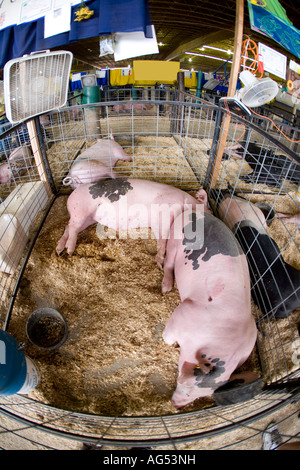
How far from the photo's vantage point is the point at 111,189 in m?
1.81

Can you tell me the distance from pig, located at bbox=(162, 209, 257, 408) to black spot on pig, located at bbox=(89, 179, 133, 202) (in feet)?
2.38

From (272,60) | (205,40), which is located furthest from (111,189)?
(205,40)

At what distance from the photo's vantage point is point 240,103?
5.53ft

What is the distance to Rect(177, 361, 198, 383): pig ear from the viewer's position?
1.09 m

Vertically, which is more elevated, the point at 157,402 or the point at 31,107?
the point at 31,107

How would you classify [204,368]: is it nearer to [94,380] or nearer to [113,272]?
[94,380]

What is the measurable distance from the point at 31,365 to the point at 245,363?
1.14 meters

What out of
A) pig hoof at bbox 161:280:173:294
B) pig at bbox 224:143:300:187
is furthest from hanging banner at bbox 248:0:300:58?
pig hoof at bbox 161:280:173:294

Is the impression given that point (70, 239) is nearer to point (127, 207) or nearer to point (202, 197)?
point (127, 207)

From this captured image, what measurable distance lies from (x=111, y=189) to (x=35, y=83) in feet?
2.75

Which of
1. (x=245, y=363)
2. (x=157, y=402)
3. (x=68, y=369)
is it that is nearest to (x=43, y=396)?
(x=68, y=369)

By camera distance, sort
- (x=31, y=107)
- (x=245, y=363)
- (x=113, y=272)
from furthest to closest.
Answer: (x=113, y=272) → (x=31, y=107) → (x=245, y=363)

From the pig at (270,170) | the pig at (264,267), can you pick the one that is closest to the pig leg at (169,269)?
the pig at (264,267)

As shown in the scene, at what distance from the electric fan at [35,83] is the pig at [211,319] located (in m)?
1.42
